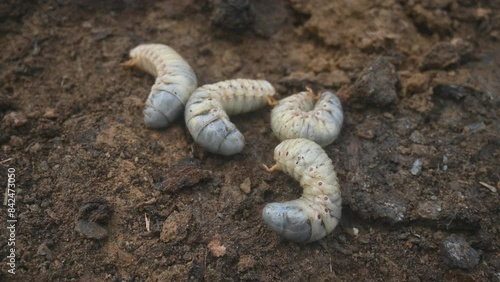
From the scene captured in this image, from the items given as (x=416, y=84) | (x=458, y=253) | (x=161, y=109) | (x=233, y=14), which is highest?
(x=233, y=14)

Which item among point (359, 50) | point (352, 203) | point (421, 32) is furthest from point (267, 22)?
point (352, 203)

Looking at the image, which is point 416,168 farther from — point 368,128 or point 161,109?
point 161,109

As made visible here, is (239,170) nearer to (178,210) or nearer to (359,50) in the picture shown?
(178,210)

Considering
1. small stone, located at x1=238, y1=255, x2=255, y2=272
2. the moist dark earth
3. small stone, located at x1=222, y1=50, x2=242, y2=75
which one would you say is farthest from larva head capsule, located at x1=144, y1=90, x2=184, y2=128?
small stone, located at x1=238, y1=255, x2=255, y2=272

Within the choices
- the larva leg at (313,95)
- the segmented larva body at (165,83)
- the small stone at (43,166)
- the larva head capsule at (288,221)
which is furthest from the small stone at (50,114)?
the larva leg at (313,95)

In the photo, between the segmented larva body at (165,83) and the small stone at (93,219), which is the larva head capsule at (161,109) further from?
the small stone at (93,219)

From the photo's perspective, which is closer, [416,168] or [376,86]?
[416,168]

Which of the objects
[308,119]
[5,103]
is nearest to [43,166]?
[5,103]
